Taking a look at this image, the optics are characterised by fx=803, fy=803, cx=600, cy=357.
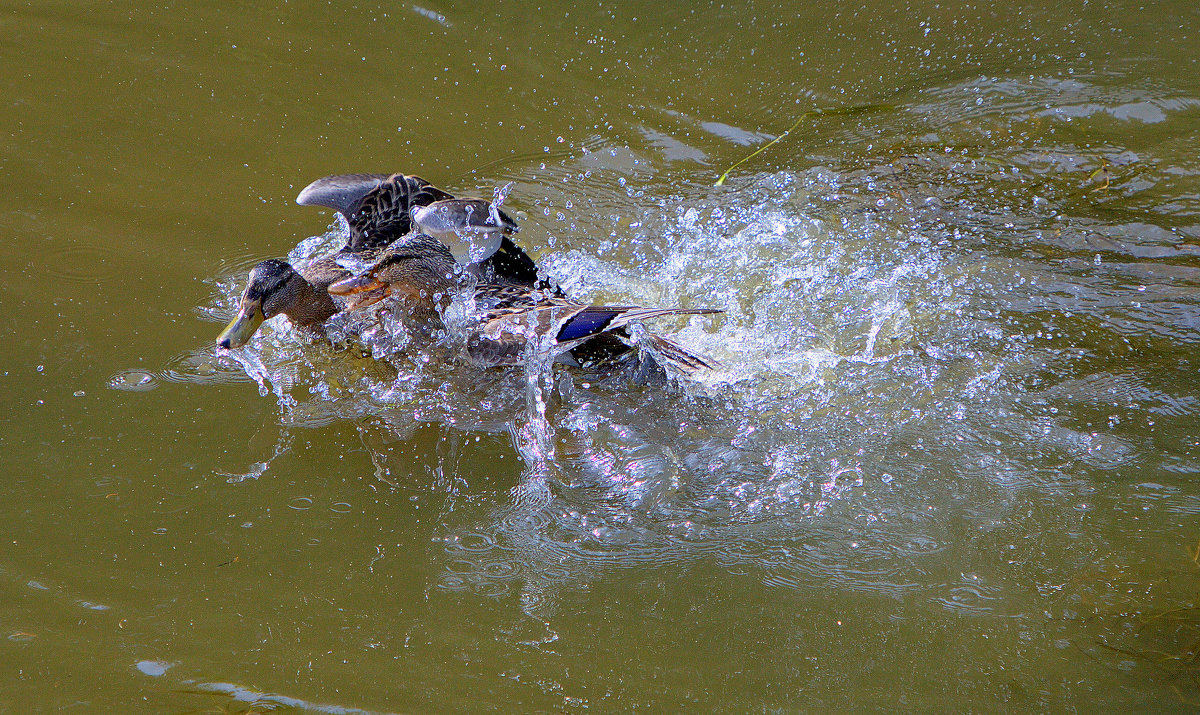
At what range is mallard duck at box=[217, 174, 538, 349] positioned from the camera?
3.17m

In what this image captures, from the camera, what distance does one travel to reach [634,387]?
3.56 meters

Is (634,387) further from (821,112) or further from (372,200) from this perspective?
(821,112)

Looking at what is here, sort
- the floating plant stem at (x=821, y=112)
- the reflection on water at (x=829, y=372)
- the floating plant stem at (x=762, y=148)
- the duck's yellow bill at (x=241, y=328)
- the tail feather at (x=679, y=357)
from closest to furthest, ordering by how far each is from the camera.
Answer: the reflection on water at (x=829, y=372), the duck's yellow bill at (x=241, y=328), the tail feather at (x=679, y=357), the floating plant stem at (x=762, y=148), the floating plant stem at (x=821, y=112)

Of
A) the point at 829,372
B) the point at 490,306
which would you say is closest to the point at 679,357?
the point at 829,372

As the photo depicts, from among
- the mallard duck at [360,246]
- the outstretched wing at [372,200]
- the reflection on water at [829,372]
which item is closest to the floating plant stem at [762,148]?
the reflection on water at [829,372]

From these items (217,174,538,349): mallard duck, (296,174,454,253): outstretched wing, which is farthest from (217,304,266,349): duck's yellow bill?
(296,174,454,253): outstretched wing

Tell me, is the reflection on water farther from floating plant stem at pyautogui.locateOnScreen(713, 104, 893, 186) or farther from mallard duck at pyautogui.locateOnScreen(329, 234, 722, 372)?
floating plant stem at pyautogui.locateOnScreen(713, 104, 893, 186)

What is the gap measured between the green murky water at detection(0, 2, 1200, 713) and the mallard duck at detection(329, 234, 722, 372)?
16cm

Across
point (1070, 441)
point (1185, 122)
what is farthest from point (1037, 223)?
point (1070, 441)

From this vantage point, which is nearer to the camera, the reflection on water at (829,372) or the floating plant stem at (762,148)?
the reflection on water at (829,372)

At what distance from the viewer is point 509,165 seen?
4668mm

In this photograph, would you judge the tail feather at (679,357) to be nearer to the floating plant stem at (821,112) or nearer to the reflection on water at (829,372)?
the reflection on water at (829,372)

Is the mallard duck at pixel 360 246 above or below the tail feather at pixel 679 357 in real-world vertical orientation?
above

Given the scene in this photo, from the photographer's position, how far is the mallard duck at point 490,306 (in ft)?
10.8
